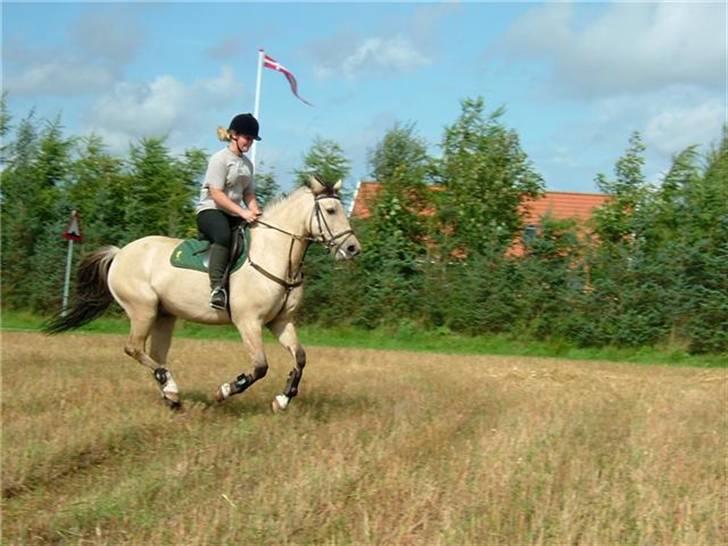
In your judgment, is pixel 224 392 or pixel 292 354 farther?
pixel 292 354

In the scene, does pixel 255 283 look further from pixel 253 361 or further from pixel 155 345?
pixel 155 345

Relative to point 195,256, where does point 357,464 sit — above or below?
below

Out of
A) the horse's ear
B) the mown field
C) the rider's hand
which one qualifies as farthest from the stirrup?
the horse's ear

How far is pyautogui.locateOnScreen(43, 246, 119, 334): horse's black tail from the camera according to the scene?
11180 millimetres

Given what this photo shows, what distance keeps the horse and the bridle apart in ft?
0.03

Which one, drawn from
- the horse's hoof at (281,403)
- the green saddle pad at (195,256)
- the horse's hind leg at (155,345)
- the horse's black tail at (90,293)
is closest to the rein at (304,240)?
the green saddle pad at (195,256)

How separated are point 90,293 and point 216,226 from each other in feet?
7.63

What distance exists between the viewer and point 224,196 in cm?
986

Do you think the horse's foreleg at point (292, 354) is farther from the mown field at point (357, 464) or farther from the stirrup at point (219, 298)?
the stirrup at point (219, 298)

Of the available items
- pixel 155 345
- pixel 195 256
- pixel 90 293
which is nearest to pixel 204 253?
pixel 195 256

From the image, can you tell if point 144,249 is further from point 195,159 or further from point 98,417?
point 195,159

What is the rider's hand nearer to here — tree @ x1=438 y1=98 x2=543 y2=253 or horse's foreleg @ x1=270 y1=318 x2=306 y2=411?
horse's foreleg @ x1=270 y1=318 x2=306 y2=411

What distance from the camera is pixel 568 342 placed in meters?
22.7

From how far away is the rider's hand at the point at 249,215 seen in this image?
392 inches
